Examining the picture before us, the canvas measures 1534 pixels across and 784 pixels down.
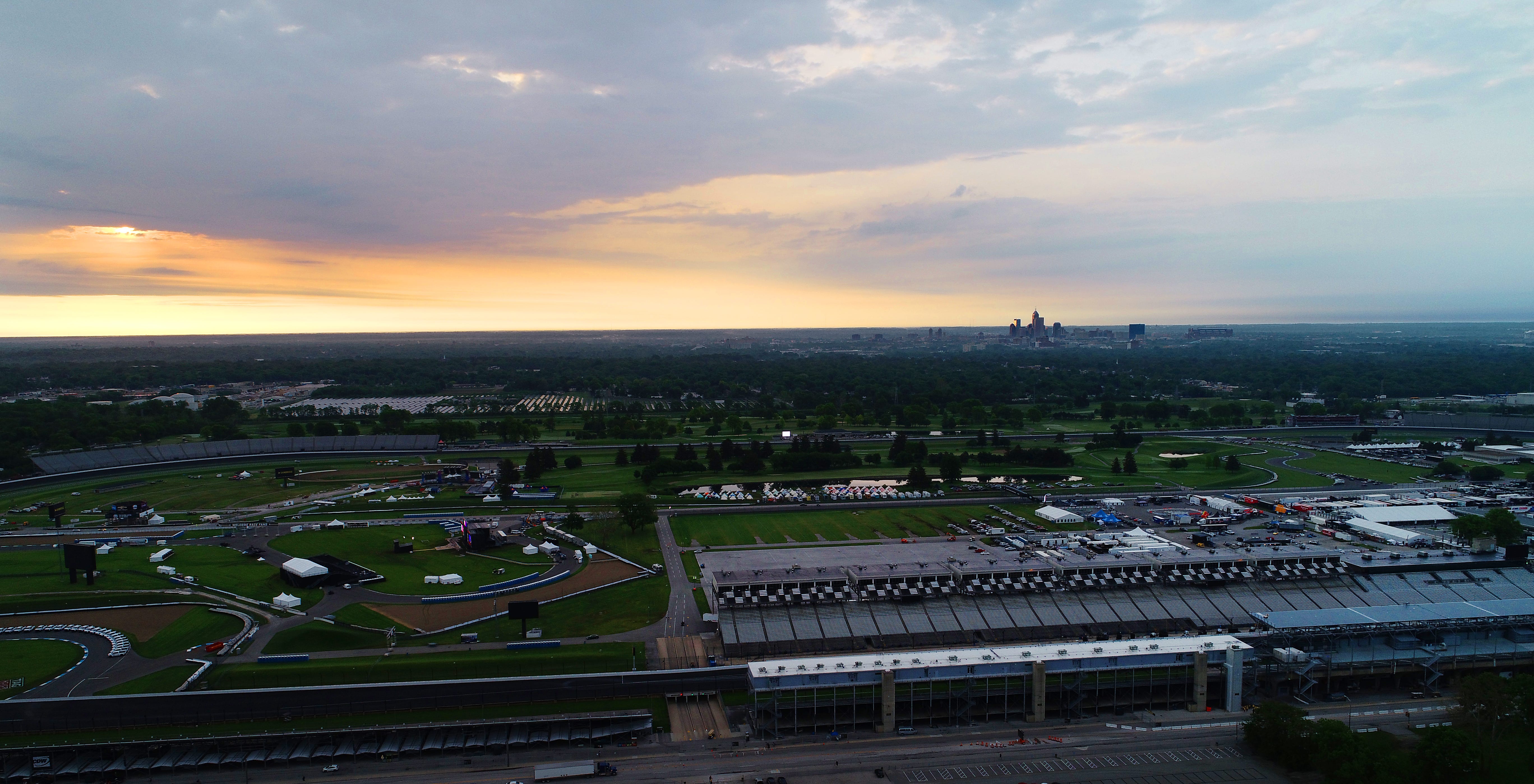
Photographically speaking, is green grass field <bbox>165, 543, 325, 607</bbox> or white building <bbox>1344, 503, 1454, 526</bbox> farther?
white building <bbox>1344, 503, 1454, 526</bbox>

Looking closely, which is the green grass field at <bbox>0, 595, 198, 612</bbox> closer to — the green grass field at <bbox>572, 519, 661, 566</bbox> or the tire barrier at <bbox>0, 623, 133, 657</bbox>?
the tire barrier at <bbox>0, 623, 133, 657</bbox>

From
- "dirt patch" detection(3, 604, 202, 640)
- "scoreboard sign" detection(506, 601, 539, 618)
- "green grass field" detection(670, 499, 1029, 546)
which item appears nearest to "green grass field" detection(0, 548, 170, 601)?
"dirt patch" detection(3, 604, 202, 640)

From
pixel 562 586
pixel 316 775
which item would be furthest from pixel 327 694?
pixel 562 586

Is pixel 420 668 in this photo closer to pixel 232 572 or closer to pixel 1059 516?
pixel 232 572

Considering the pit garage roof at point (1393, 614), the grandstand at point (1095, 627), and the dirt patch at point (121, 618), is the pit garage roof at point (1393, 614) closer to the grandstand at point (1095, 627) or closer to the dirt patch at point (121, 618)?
the grandstand at point (1095, 627)

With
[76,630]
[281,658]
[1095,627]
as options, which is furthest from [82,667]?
[1095,627]

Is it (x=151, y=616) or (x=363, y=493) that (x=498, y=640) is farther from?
(x=363, y=493)
